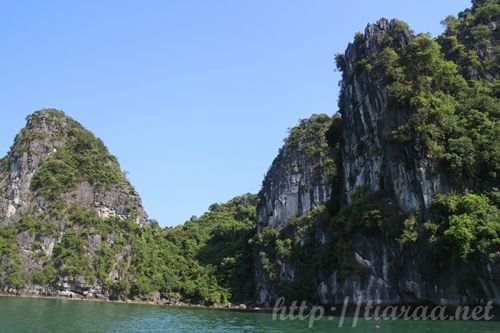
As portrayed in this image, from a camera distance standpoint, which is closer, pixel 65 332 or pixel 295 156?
pixel 65 332

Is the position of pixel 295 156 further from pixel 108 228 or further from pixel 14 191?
pixel 14 191

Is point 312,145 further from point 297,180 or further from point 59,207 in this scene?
point 59,207

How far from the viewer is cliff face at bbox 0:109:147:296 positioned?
5994cm

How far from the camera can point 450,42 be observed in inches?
1576

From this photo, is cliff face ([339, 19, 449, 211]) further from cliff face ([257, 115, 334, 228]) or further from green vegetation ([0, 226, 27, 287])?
green vegetation ([0, 226, 27, 287])

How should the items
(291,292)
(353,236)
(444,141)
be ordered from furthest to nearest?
(291,292) → (353,236) → (444,141)

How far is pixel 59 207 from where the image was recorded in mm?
66312

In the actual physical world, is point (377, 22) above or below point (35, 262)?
above

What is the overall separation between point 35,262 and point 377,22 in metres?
45.6

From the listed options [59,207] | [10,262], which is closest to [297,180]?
[59,207]

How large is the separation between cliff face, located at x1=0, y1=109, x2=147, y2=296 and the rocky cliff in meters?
28.7

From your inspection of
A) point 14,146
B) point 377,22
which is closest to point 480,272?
point 377,22

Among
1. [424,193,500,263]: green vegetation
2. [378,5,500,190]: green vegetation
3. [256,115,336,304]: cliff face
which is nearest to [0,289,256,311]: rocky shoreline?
[256,115,336,304]: cliff face

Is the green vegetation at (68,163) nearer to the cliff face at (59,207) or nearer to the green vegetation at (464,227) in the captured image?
the cliff face at (59,207)
